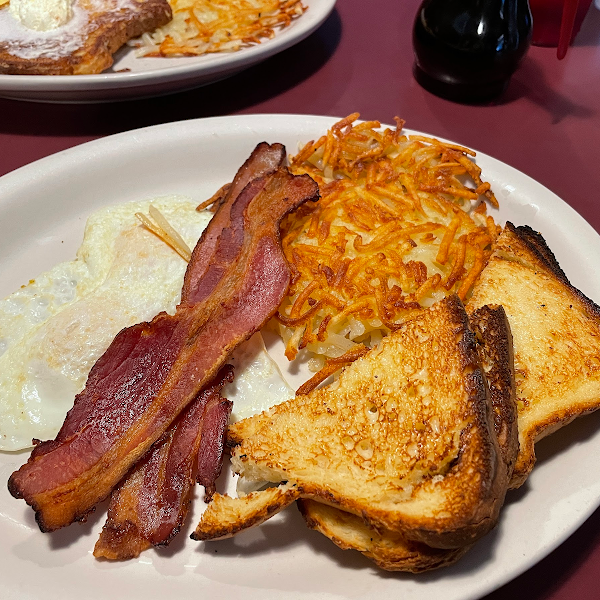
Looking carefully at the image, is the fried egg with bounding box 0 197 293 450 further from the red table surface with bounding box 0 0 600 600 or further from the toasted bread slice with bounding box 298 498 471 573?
the red table surface with bounding box 0 0 600 600

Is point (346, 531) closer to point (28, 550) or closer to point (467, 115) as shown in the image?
point (28, 550)

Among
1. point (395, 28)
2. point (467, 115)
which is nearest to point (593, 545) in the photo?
point (467, 115)

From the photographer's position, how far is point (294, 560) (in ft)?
5.69

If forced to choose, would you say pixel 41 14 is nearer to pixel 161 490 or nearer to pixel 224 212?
pixel 224 212

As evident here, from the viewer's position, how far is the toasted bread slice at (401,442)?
1.54m

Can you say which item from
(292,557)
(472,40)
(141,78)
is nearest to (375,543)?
(292,557)

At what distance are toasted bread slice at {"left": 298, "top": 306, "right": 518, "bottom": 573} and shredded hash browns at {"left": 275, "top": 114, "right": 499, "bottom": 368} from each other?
0.40m

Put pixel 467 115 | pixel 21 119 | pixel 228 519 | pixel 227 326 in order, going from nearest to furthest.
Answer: pixel 228 519
pixel 227 326
pixel 21 119
pixel 467 115

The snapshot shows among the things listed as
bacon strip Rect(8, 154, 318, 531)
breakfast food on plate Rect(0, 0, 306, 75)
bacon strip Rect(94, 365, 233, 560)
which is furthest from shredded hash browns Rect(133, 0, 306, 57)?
bacon strip Rect(94, 365, 233, 560)

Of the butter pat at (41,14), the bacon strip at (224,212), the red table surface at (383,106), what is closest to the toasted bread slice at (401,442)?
the bacon strip at (224,212)

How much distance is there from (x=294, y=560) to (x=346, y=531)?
21 cm

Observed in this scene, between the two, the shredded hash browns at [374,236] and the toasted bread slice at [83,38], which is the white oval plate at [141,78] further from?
the shredded hash browns at [374,236]

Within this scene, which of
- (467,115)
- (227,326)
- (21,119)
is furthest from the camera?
(467,115)

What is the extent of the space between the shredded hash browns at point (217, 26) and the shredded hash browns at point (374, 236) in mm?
1390
